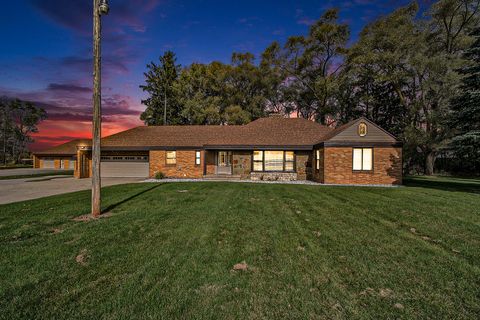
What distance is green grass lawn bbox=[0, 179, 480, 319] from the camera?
2.83 m

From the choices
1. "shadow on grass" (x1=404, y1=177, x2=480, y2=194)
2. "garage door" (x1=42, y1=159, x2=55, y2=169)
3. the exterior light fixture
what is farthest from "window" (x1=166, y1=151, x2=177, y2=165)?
"garage door" (x1=42, y1=159, x2=55, y2=169)

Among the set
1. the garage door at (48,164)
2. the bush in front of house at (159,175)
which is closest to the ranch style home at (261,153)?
the bush in front of house at (159,175)

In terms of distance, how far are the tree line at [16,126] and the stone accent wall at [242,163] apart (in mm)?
54006

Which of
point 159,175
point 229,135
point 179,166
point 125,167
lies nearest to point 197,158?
point 179,166

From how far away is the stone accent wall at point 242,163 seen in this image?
19.2 meters

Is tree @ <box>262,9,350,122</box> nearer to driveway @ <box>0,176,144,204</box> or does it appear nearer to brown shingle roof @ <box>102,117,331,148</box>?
brown shingle roof @ <box>102,117,331,148</box>

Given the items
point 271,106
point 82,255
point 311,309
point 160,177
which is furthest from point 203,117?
point 311,309

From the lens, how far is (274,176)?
18094mm

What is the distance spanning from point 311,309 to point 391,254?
271 centimetres

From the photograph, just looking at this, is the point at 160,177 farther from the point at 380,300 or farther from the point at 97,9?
the point at 380,300

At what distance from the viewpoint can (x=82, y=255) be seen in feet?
14.0

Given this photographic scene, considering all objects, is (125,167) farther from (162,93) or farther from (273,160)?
(162,93)

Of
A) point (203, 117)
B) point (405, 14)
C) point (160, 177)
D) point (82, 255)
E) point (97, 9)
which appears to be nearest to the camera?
point (82, 255)

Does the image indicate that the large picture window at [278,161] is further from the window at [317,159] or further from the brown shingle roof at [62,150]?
the brown shingle roof at [62,150]
